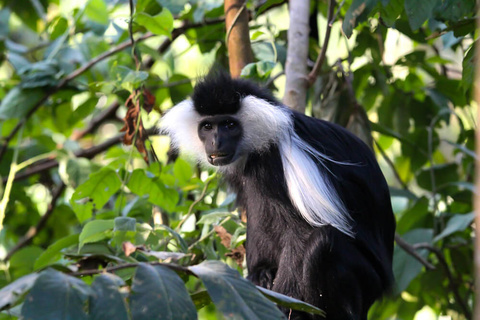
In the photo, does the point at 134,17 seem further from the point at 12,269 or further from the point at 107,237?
the point at 12,269

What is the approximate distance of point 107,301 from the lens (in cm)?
124


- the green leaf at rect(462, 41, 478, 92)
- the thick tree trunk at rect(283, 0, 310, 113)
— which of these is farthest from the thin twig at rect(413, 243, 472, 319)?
the green leaf at rect(462, 41, 478, 92)

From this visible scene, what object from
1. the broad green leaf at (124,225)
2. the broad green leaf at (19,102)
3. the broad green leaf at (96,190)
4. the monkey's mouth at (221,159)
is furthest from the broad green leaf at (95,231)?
the broad green leaf at (19,102)

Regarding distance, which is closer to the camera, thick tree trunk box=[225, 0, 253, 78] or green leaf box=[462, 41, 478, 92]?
green leaf box=[462, 41, 478, 92]

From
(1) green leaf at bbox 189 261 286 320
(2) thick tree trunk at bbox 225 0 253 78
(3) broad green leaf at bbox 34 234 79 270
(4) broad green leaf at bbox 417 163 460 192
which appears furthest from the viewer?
(4) broad green leaf at bbox 417 163 460 192

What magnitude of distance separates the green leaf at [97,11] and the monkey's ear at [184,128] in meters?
0.97

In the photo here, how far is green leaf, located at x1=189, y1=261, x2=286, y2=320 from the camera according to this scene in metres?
1.30


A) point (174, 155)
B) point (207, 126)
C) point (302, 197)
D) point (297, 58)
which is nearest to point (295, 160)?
point (302, 197)

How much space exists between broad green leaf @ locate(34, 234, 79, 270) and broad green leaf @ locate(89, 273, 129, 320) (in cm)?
175

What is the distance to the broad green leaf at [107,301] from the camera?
1225 mm

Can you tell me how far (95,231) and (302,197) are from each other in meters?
0.92

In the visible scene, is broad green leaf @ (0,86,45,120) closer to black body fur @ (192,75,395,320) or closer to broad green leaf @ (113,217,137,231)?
black body fur @ (192,75,395,320)

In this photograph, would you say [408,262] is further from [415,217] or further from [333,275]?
[333,275]

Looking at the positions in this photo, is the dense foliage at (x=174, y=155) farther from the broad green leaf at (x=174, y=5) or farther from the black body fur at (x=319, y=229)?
the black body fur at (x=319, y=229)
